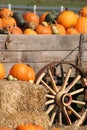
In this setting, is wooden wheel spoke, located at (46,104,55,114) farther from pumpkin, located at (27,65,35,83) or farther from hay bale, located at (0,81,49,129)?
pumpkin, located at (27,65,35,83)

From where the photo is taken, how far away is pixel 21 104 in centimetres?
597

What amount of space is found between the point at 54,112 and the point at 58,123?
220mm

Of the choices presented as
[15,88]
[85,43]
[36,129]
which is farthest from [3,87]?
[85,43]

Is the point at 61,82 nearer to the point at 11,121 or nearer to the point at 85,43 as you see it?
the point at 85,43

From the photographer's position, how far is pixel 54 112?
660cm

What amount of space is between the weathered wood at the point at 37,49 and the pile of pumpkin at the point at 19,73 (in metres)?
0.11

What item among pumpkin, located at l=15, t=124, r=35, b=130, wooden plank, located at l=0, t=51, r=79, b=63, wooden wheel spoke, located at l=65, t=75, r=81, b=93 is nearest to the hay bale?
pumpkin, located at l=15, t=124, r=35, b=130

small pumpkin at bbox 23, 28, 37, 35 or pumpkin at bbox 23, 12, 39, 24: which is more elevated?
pumpkin at bbox 23, 12, 39, 24

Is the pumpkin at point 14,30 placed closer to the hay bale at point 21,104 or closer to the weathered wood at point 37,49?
the weathered wood at point 37,49

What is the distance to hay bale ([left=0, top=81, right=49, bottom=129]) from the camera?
5.82m

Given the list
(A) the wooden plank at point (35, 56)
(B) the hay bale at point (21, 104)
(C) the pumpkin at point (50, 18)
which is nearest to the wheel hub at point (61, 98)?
(B) the hay bale at point (21, 104)

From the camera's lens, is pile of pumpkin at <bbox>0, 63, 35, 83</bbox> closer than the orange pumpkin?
Yes

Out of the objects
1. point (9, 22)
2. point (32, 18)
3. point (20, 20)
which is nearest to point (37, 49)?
point (9, 22)

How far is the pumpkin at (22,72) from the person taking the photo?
20.8 feet
